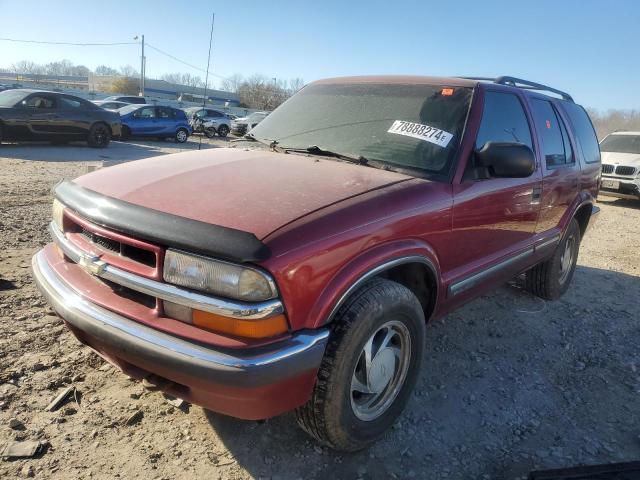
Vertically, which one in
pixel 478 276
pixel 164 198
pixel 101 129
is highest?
pixel 164 198

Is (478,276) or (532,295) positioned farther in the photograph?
(532,295)

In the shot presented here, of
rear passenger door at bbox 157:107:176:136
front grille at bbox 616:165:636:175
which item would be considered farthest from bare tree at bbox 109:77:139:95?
front grille at bbox 616:165:636:175

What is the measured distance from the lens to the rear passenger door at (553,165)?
3.93 m

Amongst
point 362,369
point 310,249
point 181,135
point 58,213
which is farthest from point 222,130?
→ point 310,249

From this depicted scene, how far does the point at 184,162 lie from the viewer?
114 inches

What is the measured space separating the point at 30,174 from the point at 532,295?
879cm

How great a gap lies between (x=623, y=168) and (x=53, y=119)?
14526 mm

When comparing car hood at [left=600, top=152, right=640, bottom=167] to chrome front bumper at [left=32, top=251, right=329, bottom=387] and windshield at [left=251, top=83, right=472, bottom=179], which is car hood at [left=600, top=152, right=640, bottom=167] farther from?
chrome front bumper at [left=32, top=251, right=329, bottom=387]

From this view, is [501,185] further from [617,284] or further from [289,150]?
[617,284]

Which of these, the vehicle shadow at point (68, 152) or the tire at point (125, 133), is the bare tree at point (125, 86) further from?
the vehicle shadow at point (68, 152)

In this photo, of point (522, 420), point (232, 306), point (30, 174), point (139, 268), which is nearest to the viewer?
point (232, 306)

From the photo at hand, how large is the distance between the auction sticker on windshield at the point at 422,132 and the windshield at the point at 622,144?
38.5 feet

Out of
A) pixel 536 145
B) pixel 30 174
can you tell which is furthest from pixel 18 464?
pixel 30 174

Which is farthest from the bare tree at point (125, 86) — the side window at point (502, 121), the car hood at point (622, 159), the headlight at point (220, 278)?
the headlight at point (220, 278)
